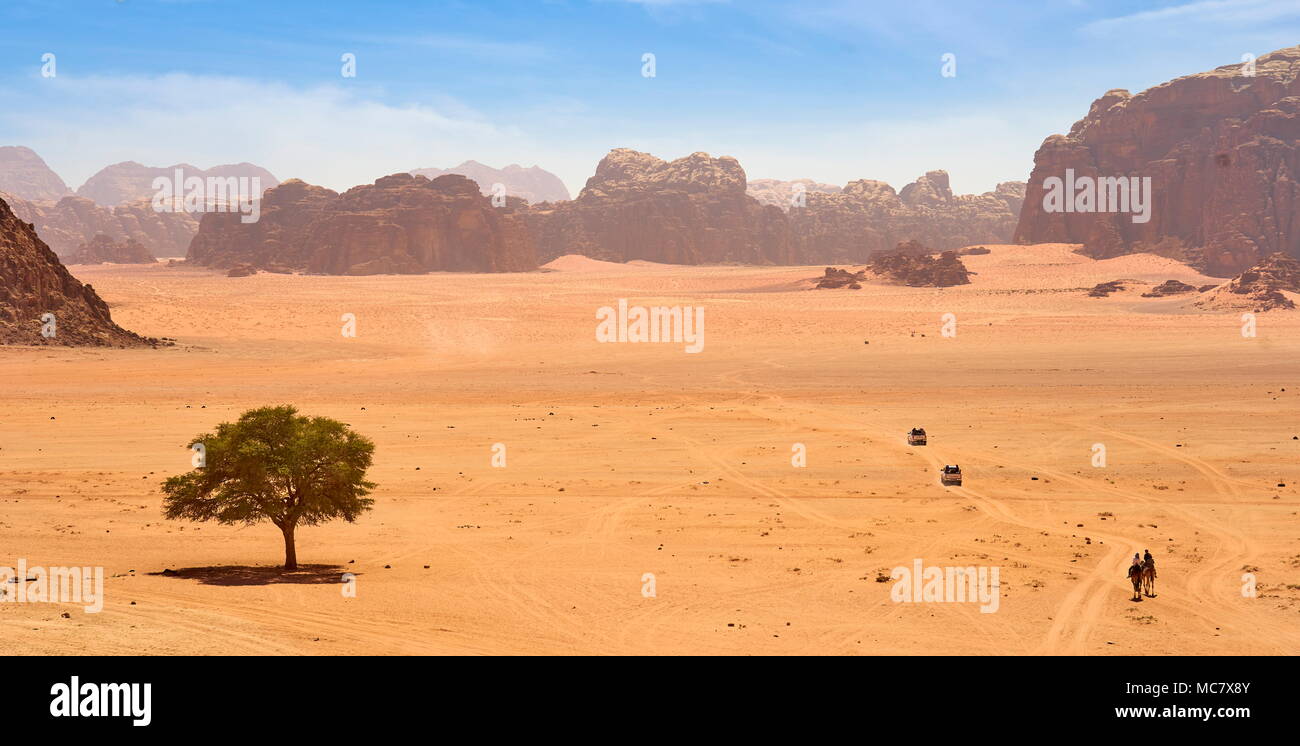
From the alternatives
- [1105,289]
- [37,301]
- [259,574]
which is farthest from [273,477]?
[1105,289]

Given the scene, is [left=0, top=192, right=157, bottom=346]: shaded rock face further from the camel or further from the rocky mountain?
the rocky mountain

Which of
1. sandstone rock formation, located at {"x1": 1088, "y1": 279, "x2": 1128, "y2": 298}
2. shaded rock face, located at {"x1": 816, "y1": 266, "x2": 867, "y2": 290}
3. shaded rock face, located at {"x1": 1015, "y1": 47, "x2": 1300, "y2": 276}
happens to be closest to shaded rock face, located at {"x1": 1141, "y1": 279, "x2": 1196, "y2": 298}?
sandstone rock formation, located at {"x1": 1088, "y1": 279, "x2": 1128, "y2": 298}

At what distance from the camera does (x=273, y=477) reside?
18.5 metres

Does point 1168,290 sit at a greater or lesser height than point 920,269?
→ lesser

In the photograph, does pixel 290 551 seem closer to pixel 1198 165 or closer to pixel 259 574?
pixel 259 574

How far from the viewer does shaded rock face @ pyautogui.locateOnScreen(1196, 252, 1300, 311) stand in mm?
80000

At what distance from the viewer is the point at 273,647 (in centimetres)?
1273

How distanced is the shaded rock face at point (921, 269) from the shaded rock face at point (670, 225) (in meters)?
67.2

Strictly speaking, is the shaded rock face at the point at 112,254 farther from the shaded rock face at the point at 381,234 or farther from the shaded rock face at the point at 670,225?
the shaded rock face at the point at 670,225

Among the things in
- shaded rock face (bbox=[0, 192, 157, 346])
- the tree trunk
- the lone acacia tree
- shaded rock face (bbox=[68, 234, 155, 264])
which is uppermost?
shaded rock face (bbox=[68, 234, 155, 264])

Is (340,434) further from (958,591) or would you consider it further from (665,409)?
(665,409)

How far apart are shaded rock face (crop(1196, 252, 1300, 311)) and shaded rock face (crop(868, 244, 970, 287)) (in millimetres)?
27348

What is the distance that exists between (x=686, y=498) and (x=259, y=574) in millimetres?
9836
